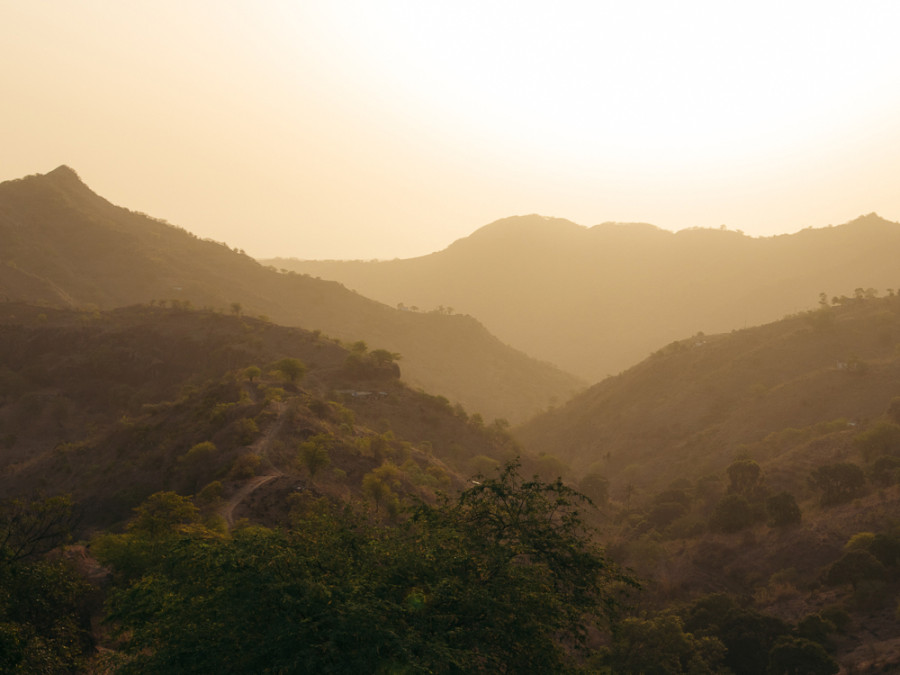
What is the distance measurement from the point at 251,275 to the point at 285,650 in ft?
401

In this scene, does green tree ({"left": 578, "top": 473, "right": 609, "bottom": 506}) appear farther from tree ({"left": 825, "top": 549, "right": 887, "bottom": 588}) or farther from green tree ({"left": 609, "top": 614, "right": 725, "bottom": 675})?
green tree ({"left": 609, "top": 614, "right": 725, "bottom": 675})

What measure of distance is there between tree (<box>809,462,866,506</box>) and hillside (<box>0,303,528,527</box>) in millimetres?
26984

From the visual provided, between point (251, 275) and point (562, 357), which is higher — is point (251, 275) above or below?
above

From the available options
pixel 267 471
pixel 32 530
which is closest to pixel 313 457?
pixel 267 471

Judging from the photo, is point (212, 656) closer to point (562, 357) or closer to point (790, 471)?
point (790, 471)

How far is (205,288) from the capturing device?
366ft

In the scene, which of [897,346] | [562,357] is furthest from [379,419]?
[562,357]

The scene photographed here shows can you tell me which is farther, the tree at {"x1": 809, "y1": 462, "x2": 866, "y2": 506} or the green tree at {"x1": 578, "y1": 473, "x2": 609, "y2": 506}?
the green tree at {"x1": 578, "y1": 473, "x2": 609, "y2": 506}

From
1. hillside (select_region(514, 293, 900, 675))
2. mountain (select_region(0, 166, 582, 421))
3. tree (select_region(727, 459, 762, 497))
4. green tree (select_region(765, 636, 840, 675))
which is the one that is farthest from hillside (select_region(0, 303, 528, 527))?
green tree (select_region(765, 636, 840, 675))

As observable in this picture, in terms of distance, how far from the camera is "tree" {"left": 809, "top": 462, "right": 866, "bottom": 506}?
141ft

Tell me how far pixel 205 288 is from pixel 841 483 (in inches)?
3935

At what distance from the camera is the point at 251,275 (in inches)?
4998

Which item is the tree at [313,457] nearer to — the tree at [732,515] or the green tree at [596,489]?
the tree at [732,515]

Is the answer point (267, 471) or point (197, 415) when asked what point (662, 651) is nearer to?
point (267, 471)
